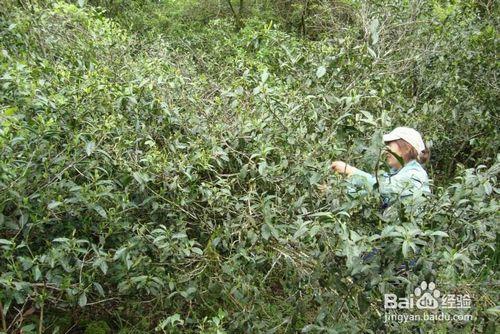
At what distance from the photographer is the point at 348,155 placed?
2752 millimetres

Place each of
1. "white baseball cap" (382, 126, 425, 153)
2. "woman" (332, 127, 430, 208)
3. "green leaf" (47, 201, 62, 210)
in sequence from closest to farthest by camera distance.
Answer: "woman" (332, 127, 430, 208)
"green leaf" (47, 201, 62, 210)
"white baseball cap" (382, 126, 425, 153)

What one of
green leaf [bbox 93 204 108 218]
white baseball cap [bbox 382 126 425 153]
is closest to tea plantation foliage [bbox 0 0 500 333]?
green leaf [bbox 93 204 108 218]

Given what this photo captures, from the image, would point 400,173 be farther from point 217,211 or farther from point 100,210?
point 100,210

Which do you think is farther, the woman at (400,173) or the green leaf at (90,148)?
the green leaf at (90,148)

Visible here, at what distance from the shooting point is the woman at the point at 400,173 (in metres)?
2.37

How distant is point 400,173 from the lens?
2.99 metres

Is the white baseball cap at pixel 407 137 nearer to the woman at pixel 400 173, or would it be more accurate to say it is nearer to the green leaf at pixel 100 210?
the woman at pixel 400 173

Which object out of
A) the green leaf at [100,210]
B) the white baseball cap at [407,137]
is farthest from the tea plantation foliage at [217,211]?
the white baseball cap at [407,137]

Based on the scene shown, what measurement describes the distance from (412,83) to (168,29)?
544 centimetres

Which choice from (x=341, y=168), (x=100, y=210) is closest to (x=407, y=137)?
(x=341, y=168)

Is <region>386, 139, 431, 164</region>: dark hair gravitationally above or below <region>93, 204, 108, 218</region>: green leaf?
above

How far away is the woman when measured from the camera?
237 cm

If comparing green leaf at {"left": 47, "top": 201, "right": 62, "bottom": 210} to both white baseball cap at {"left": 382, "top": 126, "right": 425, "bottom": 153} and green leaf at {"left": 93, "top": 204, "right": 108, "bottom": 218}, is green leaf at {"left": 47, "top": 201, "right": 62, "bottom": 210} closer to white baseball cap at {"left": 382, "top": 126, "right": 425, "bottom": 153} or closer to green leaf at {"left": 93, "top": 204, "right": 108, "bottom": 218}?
green leaf at {"left": 93, "top": 204, "right": 108, "bottom": 218}

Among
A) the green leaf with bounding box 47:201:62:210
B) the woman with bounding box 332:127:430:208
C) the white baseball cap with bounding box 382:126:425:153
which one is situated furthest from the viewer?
the white baseball cap with bounding box 382:126:425:153
